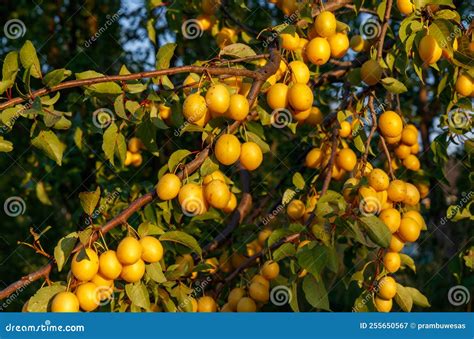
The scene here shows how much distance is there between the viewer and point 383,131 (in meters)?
1.96

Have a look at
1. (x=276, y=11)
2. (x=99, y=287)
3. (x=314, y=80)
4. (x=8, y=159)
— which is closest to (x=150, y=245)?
(x=99, y=287)

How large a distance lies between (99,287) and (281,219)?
3.05 feet

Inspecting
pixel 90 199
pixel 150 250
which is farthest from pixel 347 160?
pixel 90 199

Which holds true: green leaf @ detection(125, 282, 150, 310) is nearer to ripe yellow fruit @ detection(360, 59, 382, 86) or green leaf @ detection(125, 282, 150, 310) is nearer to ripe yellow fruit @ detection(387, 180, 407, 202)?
ripe yellow fruit @ detection(387, 180, 407, 202)

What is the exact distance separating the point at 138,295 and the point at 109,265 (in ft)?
0.47

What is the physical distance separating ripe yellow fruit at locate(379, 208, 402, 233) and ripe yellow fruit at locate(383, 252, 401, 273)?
0.08 m

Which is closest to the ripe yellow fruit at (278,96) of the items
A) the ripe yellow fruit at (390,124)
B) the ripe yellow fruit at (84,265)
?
the ripe yellow fruit at (390,124)

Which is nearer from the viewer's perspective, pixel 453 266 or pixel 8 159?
pixel 453 266

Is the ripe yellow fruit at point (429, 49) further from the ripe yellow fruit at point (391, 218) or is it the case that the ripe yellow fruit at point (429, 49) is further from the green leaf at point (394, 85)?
the ripe yellow fruit at point (391, 218)

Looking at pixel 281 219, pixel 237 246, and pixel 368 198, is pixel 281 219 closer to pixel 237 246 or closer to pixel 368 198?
pixel 237 246

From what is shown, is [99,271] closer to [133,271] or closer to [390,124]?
[133,271]

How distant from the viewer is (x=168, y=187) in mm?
1615

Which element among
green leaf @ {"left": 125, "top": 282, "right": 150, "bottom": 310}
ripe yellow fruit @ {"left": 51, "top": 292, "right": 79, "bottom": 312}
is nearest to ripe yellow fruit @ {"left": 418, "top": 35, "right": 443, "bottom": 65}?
green leaf @ {"left": 125, "top": 282, "right": 150, "bottom": 310}

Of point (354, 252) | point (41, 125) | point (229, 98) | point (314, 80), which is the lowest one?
point (354, 252)
